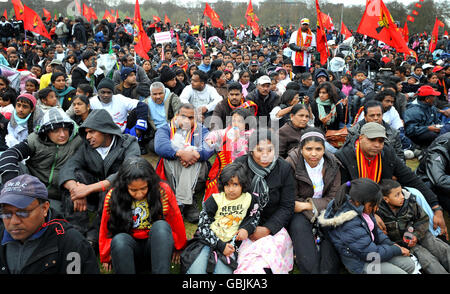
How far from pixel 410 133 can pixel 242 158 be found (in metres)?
3.94

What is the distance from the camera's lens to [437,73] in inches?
326

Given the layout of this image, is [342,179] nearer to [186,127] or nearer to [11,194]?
[186,127]

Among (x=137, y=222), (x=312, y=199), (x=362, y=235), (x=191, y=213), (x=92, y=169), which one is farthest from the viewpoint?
Answer: (x=191, y=213)

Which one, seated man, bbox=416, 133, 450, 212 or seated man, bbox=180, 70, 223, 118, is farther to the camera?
seated man, bbox=180, 70, 223, 118

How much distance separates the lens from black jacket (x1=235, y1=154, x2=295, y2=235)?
3168mm

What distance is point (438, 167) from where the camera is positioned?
380 cm

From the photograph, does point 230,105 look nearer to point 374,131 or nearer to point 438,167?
point 374,131

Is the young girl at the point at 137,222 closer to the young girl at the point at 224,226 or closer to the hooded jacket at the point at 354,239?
the young girl at the point at 224,226

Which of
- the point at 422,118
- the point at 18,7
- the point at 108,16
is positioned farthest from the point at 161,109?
the point at 108,16

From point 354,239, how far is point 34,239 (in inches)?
93.4

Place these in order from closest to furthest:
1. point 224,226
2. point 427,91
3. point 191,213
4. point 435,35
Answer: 1. point 224,226
2. point 191,213
3. point 427,91
4. point 435,35

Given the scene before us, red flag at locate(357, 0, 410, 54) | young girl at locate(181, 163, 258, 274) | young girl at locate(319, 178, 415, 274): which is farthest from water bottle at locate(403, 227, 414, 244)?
red flag at locate(357, 0, 410, 54)

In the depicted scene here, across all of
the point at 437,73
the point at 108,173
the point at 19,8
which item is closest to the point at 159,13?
the point at 19,8

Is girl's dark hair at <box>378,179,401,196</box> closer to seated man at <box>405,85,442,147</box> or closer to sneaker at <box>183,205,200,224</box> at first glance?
sneaker at <box>183,205,200,224</box>
